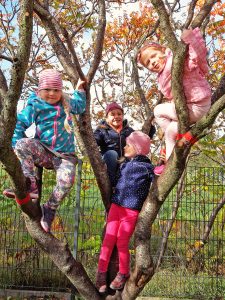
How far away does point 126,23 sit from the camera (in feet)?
29.7

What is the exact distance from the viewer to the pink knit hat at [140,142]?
3.45m

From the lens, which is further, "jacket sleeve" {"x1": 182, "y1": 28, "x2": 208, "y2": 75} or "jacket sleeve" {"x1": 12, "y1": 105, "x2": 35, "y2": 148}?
"jacket sleeve" {"x1": 12, "y1": 105, "x2": 35, "y2": 148}

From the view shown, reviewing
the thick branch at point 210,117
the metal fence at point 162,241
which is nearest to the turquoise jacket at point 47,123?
the thick branch at point 210,117

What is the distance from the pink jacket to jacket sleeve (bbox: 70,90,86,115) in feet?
2.05

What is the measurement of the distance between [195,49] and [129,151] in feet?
3.79

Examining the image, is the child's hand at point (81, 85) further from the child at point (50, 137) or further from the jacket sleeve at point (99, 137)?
the jacket sleeve at point (99, 137)

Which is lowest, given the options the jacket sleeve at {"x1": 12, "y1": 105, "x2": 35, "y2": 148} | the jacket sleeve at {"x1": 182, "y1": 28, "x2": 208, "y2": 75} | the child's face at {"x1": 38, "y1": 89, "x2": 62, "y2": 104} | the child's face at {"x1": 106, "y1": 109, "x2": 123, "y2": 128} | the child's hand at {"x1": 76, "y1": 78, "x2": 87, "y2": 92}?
the jacket sleeve at {"x1": 12, "y1": 105, "x2": 35, "y2": 148}

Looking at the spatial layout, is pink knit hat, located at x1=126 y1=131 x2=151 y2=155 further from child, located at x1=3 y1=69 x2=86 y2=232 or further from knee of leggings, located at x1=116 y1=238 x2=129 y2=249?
knee of leggings, located at x1=116 y1=238 x2=129 y2=249

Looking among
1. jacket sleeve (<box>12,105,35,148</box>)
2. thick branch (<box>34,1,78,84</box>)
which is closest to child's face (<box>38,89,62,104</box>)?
jacket sleeve (<box>12,105,35,148</box>)

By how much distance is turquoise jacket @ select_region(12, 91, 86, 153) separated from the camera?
3.15m

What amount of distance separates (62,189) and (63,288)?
12.1 feet

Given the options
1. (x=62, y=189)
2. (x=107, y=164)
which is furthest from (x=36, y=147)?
(x=107, y=164)

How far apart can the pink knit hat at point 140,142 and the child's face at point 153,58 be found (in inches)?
23.9

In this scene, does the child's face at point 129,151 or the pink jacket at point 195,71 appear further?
the child's face at point 129,151
